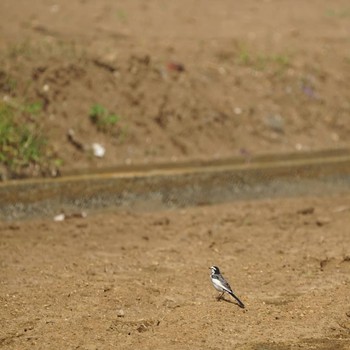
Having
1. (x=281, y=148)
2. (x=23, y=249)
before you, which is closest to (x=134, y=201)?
(x=23, y=249)

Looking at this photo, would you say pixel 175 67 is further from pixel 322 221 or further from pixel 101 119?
A: pixel 322 221

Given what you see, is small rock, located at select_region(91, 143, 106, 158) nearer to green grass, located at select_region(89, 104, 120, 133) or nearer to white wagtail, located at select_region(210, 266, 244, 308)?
green grass, located at select_region(89, 104, 120, 133)

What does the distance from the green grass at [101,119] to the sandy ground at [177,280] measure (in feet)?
6.82

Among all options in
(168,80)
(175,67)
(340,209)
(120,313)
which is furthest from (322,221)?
(175,67)

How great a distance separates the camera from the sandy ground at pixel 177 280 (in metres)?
4.99

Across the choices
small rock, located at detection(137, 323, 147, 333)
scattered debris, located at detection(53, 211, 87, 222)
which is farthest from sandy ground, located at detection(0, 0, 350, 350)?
scattered debris, located at detection(53, 211, 87, 222)

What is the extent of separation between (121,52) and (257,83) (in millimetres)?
2156

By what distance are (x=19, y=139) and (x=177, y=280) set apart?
12.0 ft

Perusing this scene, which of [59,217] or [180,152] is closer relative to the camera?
[59,217]

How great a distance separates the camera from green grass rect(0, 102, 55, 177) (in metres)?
8.66

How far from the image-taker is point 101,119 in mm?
9898

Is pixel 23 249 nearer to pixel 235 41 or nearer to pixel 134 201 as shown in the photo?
pixel 134 201

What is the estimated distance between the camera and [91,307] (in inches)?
212

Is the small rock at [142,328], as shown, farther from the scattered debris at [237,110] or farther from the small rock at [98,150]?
the scattered debris at [237,110]
